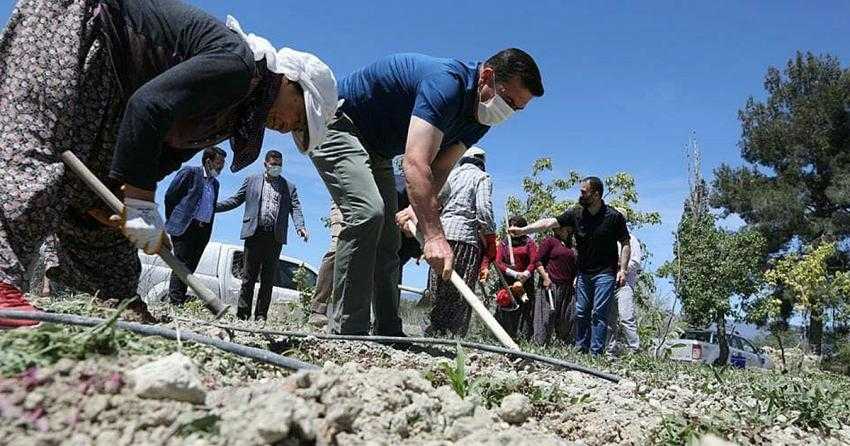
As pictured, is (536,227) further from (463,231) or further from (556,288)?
(463,231)

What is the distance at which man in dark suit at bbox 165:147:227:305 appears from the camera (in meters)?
6.61

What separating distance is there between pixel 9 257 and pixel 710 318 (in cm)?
3162

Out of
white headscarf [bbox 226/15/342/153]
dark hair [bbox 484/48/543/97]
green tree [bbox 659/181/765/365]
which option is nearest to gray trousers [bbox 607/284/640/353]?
dark hair [bbox 484/48/543/97]

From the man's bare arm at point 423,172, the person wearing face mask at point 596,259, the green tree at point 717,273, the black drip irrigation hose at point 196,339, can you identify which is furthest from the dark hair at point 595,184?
the green tree at point 717,273

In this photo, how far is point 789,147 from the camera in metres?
33.6

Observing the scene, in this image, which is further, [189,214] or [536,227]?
[536,227]

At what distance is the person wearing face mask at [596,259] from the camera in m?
6.65

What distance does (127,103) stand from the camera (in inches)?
97.8

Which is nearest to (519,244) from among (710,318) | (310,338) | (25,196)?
(310,338)

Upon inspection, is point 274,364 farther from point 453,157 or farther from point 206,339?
point 453,157

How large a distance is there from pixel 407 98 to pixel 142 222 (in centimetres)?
158

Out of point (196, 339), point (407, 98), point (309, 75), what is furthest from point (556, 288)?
point (196, 339)

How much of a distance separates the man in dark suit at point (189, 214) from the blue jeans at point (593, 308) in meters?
3.49

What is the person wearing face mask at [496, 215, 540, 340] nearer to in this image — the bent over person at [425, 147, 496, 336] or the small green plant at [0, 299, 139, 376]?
the bent over person at [425, 147, 496, 336]
